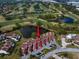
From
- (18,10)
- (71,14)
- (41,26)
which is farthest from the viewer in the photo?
(18,10)

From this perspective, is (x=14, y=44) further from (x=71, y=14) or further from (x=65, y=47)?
(x=71, y=14)

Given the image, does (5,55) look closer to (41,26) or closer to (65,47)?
(65,47)

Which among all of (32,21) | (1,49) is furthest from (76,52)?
(32,21)

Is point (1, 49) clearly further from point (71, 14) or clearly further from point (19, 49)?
point (71, 14)

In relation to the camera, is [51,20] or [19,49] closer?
[19,49]

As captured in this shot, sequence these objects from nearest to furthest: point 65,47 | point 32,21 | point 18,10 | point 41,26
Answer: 1. point 65,47
2. point 41,26
3. point 32,21
4. point 18,10

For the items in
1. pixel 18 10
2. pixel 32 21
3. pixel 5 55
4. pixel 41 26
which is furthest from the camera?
pixel 18 10

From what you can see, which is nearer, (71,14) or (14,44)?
(14,44)

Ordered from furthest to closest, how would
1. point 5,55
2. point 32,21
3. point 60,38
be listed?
point 32,21, point 60,38, point 5,55

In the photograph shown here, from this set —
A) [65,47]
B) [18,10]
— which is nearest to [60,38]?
[65,47]
